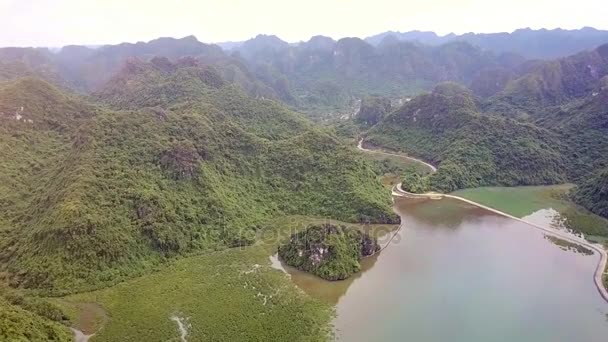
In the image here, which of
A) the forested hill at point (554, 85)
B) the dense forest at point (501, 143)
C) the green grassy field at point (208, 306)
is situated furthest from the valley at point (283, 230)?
the forested hill at point (554, 85)

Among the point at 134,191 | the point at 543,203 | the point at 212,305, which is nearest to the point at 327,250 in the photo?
the point at 212,305

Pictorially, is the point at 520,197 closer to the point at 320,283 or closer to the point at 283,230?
the point at 283,230

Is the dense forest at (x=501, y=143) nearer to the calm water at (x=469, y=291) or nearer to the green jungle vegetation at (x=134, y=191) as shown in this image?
the calm water at (x=469, y=291)

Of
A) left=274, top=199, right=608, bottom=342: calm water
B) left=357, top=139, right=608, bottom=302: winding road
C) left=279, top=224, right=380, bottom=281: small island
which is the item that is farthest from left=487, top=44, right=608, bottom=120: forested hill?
left=279, top=224, right=380, bottom=281: small island

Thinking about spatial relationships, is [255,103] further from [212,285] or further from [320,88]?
[320,88]

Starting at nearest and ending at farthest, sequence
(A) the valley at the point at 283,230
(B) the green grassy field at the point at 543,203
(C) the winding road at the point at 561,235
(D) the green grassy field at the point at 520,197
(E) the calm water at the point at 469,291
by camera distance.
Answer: (E) the calm water at the point at 469,291 < (A) the valley at the point at 283,230 < (C) the winding road at the point at 561,235 < (B) the green grassy field at the point at 543,203 < (D) the green grassy field at the point at 520,197

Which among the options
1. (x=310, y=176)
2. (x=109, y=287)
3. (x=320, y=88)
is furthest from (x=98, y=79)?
(x=109, y=287)

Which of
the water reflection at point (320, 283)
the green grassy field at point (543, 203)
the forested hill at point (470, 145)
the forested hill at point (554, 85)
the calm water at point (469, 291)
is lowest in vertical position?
the green grassy field at point (543, 203)
